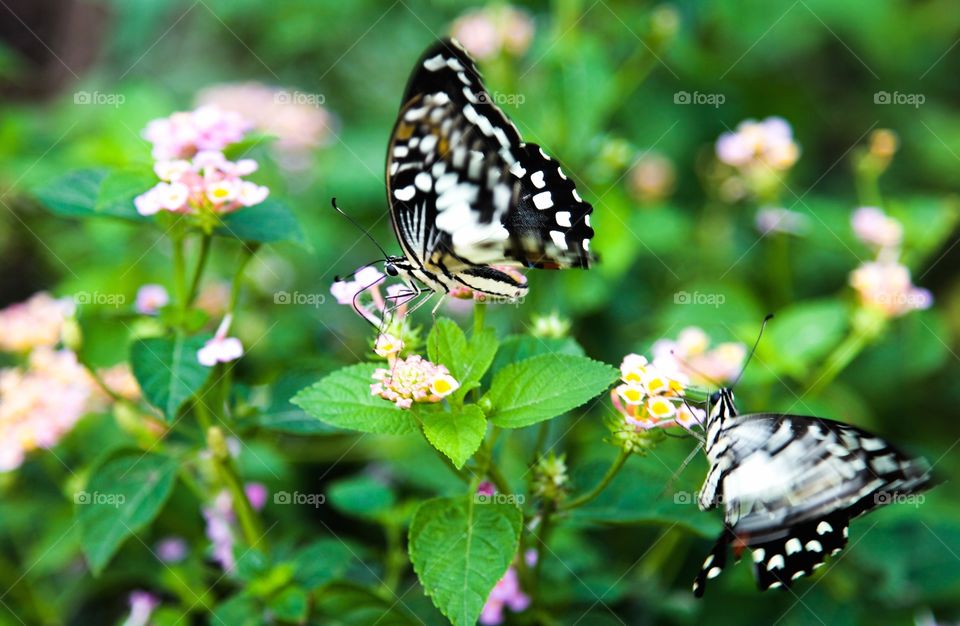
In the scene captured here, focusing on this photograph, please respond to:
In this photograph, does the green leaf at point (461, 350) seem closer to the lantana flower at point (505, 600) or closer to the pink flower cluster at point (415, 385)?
the pink flower cluster at point (415, 385)

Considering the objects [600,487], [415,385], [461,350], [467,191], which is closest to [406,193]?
[467,191]

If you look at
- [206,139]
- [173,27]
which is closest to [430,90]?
[206,139]

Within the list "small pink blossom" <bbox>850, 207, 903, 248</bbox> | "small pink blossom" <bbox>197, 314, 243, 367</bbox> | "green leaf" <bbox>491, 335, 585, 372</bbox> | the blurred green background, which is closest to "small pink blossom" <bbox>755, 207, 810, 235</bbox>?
the blurred green background

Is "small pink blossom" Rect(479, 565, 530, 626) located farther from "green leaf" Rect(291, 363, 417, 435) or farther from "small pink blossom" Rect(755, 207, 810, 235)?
"small pink blossom" Rect(755, 207, 810, 235)

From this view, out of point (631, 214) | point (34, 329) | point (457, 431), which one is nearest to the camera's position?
point (457, 431)

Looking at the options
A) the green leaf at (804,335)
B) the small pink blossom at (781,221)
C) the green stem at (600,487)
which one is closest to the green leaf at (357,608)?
the green stem at (600,487)

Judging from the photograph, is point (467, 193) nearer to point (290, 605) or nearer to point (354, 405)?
point (354, 405)

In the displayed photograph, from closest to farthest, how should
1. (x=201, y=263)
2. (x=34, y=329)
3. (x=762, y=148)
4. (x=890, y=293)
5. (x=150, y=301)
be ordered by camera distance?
(x=201, y=263) → (x=150, y=301) → (x=890, y=293) → (x=34, y=329) → (x=762, y=148)
